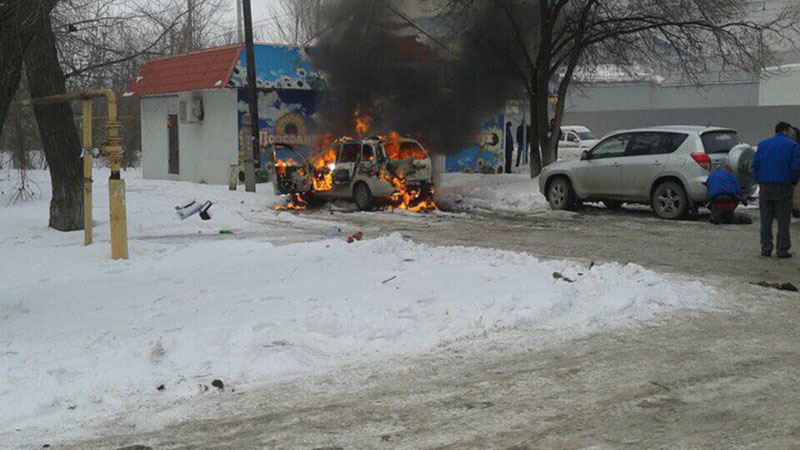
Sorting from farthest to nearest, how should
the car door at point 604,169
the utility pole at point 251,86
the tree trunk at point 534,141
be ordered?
1. the tree trunk at point 534,141
2. the utility pole at point 251,86
3. the car door at point 604,169

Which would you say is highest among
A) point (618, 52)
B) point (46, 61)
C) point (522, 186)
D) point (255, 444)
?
point (618, 52)

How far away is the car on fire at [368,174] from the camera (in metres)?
17.8

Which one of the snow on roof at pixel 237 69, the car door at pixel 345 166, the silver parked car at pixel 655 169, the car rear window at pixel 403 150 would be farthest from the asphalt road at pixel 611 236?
the snow on roof at pixel 237 69

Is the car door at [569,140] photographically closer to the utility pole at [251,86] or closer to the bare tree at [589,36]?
the bare tree at [589,36]

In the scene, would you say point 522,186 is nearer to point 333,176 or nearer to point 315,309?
point 333,176

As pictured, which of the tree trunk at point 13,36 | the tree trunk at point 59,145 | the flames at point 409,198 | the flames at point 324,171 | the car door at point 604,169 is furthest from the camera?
the flames at point 324,171

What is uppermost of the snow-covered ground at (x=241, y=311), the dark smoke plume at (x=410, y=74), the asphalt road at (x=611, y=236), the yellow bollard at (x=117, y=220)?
the dark smoke plume at (x=410, y=74)

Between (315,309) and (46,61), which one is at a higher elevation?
(46,61)

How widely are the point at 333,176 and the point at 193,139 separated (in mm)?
9805

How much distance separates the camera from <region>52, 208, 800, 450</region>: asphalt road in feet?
14.8

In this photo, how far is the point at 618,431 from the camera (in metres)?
4.56

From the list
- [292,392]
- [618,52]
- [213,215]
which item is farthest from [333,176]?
[292,392]

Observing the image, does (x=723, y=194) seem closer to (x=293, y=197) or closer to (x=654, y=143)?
(x=654, y=143)

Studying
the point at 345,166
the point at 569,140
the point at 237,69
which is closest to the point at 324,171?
the point at 345,166
